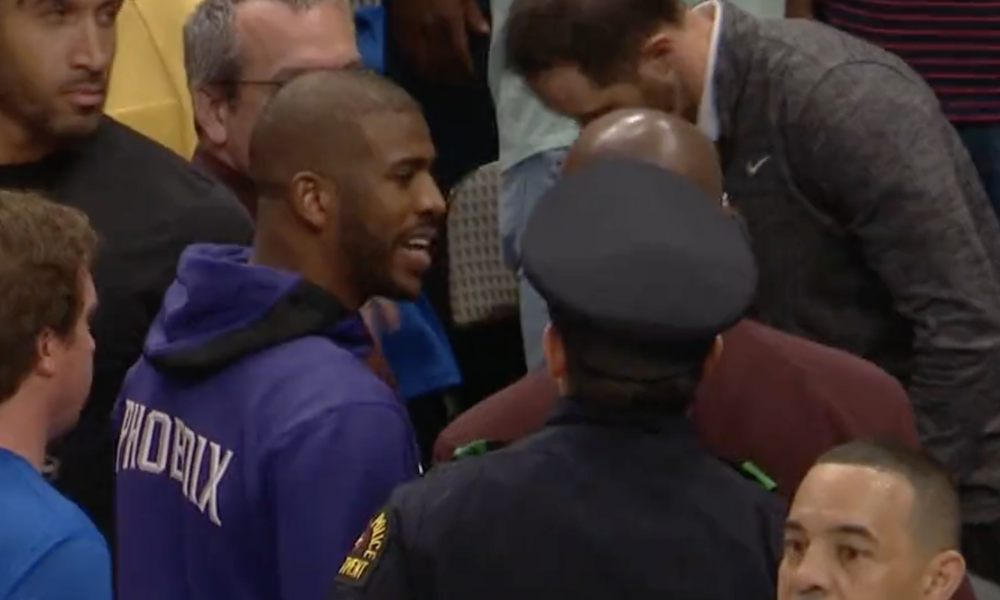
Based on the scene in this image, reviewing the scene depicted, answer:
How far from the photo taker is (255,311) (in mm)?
2078

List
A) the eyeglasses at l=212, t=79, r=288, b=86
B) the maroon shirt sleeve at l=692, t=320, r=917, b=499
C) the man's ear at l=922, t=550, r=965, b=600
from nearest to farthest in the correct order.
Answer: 1. the man's ear at l=922, t=550, r=965, b=600
2. the maroon shirt sleeve at l=692, t=320, r=917, b=499
3. the eyeglasses at l=212, t=79, r=288, b=86

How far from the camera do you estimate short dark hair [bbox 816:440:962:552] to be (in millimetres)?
1773

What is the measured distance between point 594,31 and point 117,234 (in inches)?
26.8

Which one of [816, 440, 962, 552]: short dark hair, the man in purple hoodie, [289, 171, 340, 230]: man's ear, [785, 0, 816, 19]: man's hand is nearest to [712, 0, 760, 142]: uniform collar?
the man in purple hoodie

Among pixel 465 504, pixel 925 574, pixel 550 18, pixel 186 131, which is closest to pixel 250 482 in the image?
pixel 465 504

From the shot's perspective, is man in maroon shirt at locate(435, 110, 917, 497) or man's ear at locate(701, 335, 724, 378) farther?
man in maroon shirt at locate(435, 110, 917, 497)

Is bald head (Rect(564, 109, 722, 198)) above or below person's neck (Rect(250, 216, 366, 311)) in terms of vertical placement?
above

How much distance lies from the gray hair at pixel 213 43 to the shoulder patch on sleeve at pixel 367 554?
1373mm

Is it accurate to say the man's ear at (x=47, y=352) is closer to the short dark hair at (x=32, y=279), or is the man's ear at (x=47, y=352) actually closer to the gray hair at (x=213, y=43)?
the short dark hair at (x=32, y=279)

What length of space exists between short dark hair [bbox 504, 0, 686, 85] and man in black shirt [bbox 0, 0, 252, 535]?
0.47 metres

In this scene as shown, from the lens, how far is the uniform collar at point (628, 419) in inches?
66.7

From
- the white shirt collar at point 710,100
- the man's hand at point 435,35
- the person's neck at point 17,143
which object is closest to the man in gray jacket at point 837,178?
the white shirt collar at point 710,100

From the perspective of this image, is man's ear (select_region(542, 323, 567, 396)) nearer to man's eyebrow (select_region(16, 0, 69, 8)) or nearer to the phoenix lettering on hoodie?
the phoenix lettering on hoodie

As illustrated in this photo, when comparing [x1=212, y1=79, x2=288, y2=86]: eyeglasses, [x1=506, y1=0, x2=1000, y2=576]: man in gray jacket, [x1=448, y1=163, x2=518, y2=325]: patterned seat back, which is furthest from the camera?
[x1=448, y1=163, x2=518, y2=325]: patterned seat back
